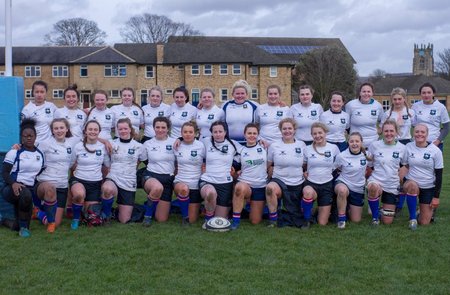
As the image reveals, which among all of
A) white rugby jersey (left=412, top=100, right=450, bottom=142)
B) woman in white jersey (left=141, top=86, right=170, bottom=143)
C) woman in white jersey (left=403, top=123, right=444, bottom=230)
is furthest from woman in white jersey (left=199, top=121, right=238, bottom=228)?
white rugby jersey (left=412, top=100, right=450, bottom=142)

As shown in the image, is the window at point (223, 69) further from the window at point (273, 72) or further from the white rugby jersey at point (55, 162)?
the white rugby jersey at point (55, 162)

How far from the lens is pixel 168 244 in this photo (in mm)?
5926

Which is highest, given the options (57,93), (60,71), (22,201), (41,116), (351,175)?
(60,71)

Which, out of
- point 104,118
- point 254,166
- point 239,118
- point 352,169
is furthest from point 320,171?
point 104,118

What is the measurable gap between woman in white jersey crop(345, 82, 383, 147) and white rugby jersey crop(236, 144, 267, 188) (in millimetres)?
1478

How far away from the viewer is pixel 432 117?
7633mm

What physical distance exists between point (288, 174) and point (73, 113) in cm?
306

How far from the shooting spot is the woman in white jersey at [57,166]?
6.71 metres

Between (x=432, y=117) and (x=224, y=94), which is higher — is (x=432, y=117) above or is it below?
below

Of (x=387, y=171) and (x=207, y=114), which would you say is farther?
(x=207, y=114)

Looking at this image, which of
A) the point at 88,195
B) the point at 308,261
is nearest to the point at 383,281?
the point at 308,261

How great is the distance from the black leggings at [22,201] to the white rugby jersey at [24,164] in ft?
0.42

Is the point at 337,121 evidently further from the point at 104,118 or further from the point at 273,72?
the point at 273,72

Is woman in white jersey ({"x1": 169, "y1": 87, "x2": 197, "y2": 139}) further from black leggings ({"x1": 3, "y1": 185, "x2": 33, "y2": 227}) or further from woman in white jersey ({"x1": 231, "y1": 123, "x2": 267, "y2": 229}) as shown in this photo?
black leggings ({"x1": 3, "y1": 185, "x2": 33, "y2": 227})
